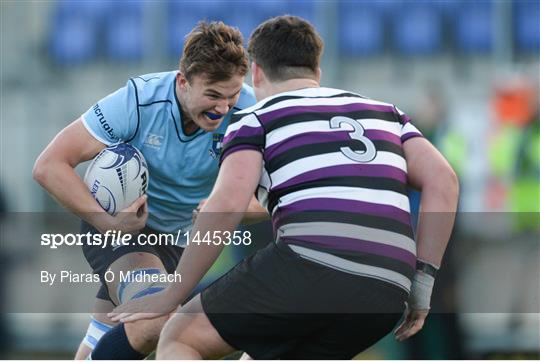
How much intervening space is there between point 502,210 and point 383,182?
518 centimetres

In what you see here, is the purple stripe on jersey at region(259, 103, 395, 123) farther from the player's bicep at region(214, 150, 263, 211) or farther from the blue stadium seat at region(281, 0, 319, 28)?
the blue stadium seat at region(281, 0, 319, 28)

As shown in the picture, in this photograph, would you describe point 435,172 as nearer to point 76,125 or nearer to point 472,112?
point 76,125

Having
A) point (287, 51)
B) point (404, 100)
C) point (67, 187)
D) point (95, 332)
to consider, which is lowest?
point (95, 332)

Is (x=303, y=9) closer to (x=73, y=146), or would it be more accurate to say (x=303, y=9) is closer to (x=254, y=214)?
(x=254, y=214)

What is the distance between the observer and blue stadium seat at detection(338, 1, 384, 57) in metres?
10.8

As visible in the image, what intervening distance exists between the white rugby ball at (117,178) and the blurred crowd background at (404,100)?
2.15 m

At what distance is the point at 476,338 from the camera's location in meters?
7.52

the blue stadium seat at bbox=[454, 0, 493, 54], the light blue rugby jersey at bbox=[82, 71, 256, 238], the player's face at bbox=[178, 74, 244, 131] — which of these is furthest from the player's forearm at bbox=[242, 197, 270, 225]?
the blue stadium seat at bbox=[454, 0, 493, 54]

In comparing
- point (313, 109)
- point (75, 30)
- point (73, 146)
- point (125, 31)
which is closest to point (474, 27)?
point (125, 31)

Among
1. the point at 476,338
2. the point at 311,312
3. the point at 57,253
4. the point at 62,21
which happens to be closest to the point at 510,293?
the point at 476,338

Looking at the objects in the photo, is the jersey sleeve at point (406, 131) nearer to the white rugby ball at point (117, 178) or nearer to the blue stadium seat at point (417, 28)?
the white rugby ball at point (117, 178)

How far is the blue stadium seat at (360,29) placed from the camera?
10766 mm

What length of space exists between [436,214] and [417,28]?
24.2 feet

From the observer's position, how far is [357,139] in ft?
12.4
